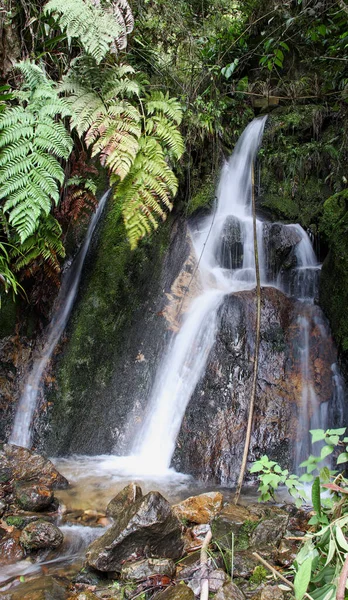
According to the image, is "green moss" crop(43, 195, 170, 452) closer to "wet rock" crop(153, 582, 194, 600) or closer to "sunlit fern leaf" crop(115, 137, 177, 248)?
"sunlit fern leaf" crop(115, 137, 177, 248)

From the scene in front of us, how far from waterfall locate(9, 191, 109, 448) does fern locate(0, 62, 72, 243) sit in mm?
1457

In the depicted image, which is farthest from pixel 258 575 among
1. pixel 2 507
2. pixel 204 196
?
pixel 204 196

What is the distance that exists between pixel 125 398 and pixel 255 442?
1.44 m

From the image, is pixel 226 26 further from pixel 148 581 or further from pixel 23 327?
pixel 148 581

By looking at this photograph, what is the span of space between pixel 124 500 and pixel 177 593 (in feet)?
3.70

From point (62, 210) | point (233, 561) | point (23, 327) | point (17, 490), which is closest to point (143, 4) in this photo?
point (62, 210)

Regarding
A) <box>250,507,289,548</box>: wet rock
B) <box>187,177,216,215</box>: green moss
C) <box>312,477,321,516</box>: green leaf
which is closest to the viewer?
<box>312,477,321,516</box>: green leaf

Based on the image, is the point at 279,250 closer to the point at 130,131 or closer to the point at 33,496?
the point at 130,131

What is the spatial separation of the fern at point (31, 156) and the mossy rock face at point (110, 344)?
154 cm

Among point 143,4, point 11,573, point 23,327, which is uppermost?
point 143,4

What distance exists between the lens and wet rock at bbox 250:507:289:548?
2535 mm

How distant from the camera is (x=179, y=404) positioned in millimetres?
4500

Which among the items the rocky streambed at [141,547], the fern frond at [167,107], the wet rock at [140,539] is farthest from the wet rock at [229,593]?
the fern frond at [167,107]

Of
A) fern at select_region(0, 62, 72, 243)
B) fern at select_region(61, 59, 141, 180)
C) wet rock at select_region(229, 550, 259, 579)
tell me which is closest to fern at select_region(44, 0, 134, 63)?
fern at select_region(61, 59, 141, 180)
